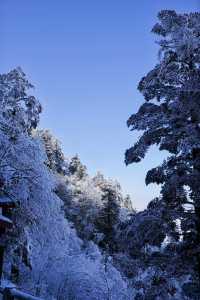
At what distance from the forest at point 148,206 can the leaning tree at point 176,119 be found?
3cm

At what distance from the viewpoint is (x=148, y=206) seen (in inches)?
463

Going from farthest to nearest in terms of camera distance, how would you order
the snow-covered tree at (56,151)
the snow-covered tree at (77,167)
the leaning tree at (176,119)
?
the snow-covered tree at (77,167) < the snow-covered tree at (56,151) < the leaning tree at (176,119)

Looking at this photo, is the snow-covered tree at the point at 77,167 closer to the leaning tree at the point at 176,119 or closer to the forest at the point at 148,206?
the forest at the point at 148,206

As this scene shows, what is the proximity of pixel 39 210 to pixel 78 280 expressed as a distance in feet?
23.9

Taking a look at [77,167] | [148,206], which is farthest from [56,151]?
[148,206]

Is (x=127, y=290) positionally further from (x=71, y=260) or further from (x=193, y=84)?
(x=193, y=84)

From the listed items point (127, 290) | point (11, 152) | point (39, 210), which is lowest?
point (127, 290)

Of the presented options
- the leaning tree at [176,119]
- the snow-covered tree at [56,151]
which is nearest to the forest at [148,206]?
the leaning tree at [176,119]

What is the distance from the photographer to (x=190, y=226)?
35.8 feet

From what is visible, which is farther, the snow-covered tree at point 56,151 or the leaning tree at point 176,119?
the snow-covered tree at point 56,151

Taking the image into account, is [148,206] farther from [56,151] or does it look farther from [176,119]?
[56,151]

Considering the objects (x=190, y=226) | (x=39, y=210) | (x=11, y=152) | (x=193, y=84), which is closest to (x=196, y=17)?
(x=193, y=84)

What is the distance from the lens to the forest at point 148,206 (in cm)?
1083

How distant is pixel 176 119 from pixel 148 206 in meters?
2.90
